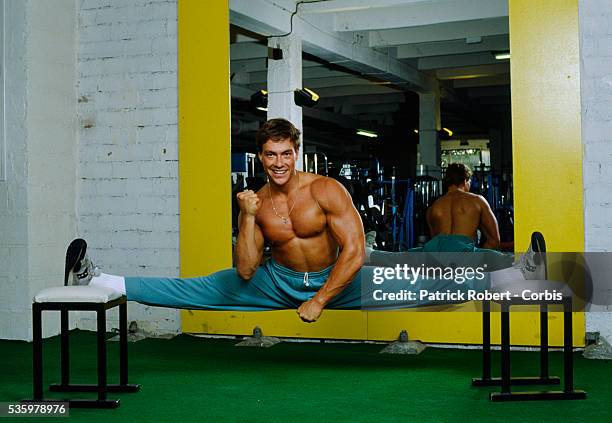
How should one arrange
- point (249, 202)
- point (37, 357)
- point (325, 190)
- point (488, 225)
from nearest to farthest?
1. point (37, 357)
2. point (249, 202)
3. point (325, 190)
4. point (488, 225)

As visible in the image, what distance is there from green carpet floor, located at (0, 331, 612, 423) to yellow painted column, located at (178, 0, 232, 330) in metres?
0.70

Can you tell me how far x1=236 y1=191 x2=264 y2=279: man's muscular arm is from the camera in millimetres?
4590

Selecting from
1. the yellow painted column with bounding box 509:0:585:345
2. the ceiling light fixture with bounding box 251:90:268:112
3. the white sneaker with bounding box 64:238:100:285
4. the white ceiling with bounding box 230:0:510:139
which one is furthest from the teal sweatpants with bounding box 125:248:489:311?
the ceiling light fixture with bounding box 251:90:268:112

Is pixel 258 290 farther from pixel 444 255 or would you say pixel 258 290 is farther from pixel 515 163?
pixel 515 163

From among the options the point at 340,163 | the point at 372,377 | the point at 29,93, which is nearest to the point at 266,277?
the point at 372,377

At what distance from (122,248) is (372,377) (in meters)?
2.58

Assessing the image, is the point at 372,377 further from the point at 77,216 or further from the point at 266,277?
the point at 77,216

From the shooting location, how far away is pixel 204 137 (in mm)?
6262

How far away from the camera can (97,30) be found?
21.7ft

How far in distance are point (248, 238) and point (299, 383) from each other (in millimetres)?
835

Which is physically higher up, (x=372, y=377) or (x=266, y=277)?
(x=266, y=277)

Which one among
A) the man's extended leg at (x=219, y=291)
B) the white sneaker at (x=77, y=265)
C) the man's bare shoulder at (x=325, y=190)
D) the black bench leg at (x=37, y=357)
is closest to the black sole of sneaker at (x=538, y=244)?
the man's bare shoulder at (x=325, y=190)

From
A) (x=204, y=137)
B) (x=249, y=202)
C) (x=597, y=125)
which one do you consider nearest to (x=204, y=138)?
(x=204, y=137)

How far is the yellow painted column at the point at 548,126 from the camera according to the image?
17.9 ft
